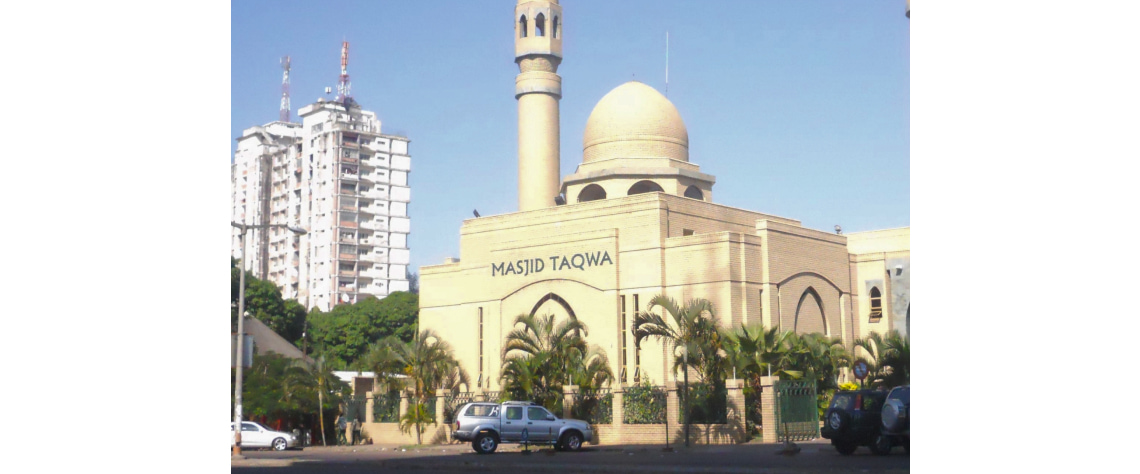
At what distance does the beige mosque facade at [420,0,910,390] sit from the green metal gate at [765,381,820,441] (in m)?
5.64

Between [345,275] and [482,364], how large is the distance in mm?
38419

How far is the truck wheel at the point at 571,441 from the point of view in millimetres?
21359

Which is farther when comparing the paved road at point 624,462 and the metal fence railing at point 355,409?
the metal fence railing at point 355,409

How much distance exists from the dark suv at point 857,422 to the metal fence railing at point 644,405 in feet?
22.1

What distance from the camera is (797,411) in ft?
73.9

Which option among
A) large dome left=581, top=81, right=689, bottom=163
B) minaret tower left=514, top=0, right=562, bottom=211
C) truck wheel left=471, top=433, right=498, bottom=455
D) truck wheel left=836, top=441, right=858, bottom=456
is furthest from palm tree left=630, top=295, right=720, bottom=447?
minaret tower left=514, top=0, right=562, bottom=211

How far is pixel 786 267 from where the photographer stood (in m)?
30.2

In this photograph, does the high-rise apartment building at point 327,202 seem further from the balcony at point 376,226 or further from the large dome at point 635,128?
the large dome at point 635,128

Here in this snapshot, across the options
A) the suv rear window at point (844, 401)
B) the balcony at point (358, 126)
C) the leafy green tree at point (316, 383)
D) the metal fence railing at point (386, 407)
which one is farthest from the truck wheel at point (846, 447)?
the balcony at point (358, 126)
